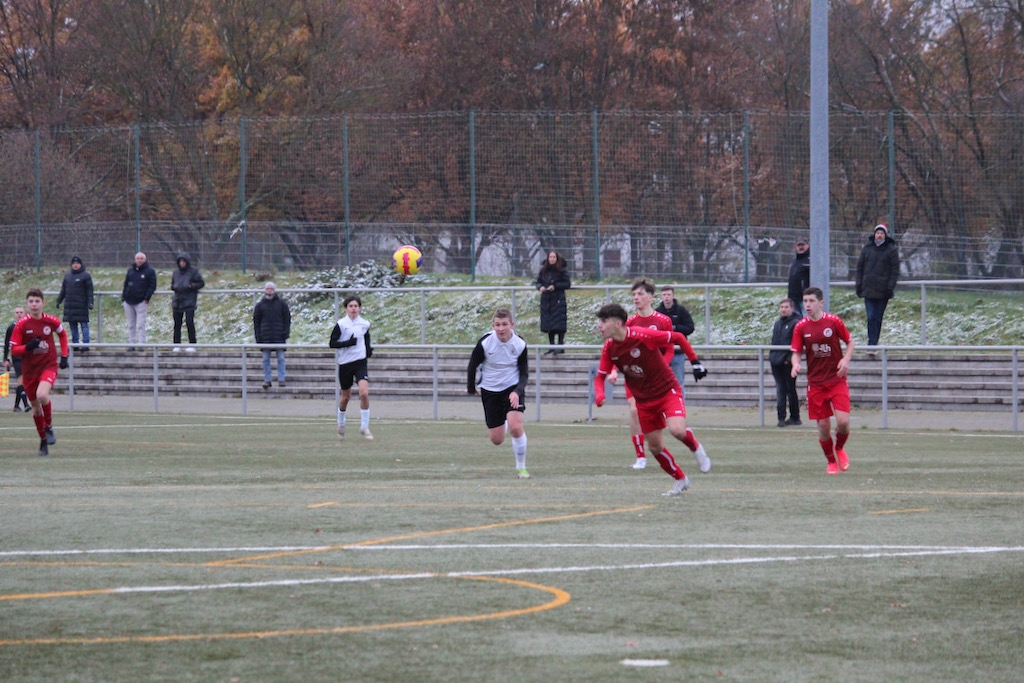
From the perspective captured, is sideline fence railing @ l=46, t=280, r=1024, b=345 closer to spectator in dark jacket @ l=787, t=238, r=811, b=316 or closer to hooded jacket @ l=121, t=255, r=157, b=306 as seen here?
hooded jacket @ l=121, t=255, r=157, b=306

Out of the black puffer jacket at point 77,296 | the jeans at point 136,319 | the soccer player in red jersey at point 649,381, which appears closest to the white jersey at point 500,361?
the soccer player in red jersey at point 649,381

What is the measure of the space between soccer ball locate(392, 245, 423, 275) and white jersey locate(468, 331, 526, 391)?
1695 centimetres

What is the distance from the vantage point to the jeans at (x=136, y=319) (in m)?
29.5

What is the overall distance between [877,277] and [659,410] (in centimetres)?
1187

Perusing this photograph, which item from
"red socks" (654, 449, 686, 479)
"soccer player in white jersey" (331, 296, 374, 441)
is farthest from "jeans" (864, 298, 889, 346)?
"red socks" (654, 449, 686, 479)

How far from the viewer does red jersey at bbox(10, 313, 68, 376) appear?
679 inches

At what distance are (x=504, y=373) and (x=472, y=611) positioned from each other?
24.8 feet

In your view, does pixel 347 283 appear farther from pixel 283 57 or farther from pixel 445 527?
pixel 445 527

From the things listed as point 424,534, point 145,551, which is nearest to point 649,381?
point 424,534

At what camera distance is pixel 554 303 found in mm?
25766

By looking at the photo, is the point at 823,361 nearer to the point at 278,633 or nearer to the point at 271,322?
the point at 278,633

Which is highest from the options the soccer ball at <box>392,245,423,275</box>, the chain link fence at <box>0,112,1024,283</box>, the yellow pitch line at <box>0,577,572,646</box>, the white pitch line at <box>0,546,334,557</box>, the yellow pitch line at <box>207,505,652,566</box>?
the chain link fence at <box>0,112,1024,283</box>

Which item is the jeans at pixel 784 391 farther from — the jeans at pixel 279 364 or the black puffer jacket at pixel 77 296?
the black puffer jacket at pixel 77 296

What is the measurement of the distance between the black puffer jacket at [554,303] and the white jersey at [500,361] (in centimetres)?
1090
